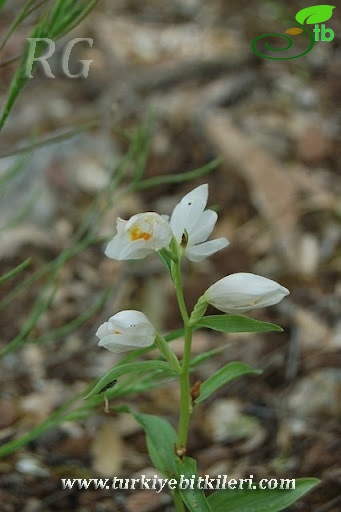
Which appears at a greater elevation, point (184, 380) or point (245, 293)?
point (245, 293)

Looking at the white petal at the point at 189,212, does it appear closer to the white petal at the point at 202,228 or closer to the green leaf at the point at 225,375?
the white petal at the point at 202,228

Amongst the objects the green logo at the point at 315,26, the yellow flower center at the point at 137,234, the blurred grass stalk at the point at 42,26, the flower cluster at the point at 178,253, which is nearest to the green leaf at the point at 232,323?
the flower cluster at the point at 178,253

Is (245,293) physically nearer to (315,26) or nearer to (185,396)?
(185,396)

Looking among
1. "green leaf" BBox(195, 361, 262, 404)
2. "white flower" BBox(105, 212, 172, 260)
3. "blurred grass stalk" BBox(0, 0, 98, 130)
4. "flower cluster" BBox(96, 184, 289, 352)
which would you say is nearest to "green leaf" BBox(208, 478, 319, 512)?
"green leaf" BBox(195, 361, 262, 404)

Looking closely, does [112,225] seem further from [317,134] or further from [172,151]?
[317,134]

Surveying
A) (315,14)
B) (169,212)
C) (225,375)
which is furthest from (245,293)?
(315,14)

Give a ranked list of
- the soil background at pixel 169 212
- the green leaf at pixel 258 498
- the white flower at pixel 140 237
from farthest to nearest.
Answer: the soil background at pixel 169 212, the green leaf at pixel 258 498, the white flower at pixel 140 237

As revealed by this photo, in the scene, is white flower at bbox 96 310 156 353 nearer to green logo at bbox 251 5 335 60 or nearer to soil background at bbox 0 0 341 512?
soil background at bbox 0 0 341 512
